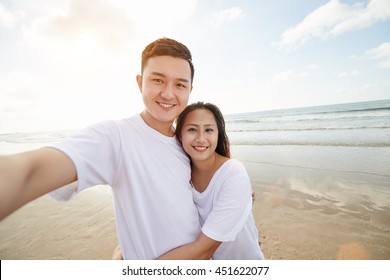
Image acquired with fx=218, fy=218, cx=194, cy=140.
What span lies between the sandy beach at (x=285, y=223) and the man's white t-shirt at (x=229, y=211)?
1.82 metres

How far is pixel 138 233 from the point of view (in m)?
1.58

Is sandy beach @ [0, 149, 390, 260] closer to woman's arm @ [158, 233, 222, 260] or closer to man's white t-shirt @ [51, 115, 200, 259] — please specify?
woman's arm @ [158, 233, 222, 260]

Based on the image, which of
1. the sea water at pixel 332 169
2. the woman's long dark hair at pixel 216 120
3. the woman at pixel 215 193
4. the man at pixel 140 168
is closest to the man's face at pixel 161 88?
the man at pixel 140 168

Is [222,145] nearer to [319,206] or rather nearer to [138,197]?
[138,197]

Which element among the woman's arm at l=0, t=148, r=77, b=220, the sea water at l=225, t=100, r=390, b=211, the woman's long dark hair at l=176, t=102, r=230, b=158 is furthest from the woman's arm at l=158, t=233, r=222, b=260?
the sea water at l=225, t=100, r=390, b=211

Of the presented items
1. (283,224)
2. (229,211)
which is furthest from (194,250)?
(283,224)

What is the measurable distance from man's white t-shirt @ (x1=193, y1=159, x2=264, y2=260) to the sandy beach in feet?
5.96

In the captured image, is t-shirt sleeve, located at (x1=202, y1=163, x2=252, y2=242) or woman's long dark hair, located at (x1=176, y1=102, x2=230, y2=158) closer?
t-shirt sleeve, located at (x1=202, y1=163, x2=252, y2=242)

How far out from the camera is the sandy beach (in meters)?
3.67

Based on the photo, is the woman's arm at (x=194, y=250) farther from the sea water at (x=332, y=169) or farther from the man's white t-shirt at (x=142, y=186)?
the sea water at (x=332, y=169)

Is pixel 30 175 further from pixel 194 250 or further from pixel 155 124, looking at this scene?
pixel 194 250

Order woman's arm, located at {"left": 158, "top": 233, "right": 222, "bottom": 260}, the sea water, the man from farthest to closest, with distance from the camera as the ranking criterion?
the sea water, woman's arm, located at {"left": 158, "top": 233, "right": 222, "bottom": 260}, the man
